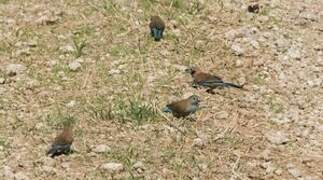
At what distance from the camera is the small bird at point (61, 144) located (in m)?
6.97

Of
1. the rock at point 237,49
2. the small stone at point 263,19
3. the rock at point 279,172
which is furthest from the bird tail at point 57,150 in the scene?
the small stone at point 263,19

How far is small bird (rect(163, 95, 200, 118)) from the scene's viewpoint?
7.60 m

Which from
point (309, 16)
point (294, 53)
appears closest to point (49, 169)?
point (294, 53)

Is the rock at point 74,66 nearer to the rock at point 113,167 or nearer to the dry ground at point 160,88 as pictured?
the dry ground at point 160,88

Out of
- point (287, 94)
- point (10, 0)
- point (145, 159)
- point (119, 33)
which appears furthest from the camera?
point (10, 0)

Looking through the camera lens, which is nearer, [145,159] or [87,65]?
[145,159]

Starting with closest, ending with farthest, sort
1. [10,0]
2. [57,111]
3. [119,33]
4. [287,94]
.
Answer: [57,111] < [287,94] < [119,33] < [10,0]

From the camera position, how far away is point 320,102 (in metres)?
8.09

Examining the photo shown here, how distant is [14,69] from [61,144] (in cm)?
169

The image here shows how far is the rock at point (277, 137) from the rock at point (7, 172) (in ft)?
8.19

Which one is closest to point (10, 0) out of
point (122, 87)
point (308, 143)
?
point (122, 87)

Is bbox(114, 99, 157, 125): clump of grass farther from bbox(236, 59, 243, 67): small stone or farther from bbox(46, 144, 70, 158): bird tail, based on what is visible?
bbox(236, 59, 243, 67): small stone

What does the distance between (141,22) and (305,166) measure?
312 centimetres

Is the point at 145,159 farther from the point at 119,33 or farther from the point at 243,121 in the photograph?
the point at 119,33
